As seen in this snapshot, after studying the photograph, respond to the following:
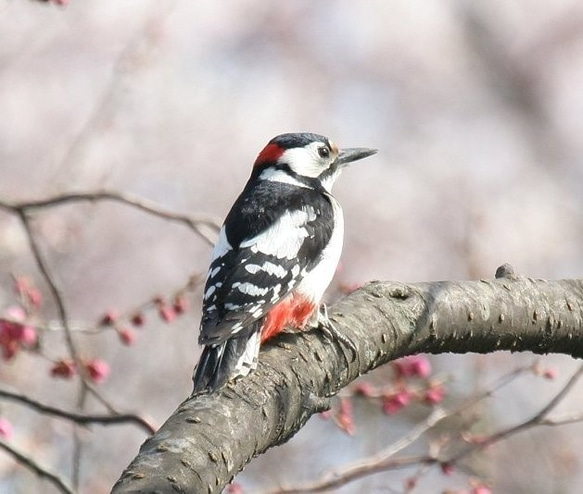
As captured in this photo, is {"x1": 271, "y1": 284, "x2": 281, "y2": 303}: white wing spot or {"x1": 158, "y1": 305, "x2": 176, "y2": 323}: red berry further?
{"x1": 158, "y1": 305, "x2": 176, "y2": 323}: red berry

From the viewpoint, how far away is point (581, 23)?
15492mm

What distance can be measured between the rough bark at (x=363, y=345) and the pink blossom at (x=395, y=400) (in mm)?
1147

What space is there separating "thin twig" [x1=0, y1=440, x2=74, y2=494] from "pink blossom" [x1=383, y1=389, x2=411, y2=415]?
5.09ft

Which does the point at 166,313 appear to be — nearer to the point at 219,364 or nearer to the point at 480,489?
the point at 480,489

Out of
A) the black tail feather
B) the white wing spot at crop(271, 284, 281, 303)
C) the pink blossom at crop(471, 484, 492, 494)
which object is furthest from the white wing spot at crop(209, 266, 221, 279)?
the pink blossom at crop(471, 484, 492, 494)

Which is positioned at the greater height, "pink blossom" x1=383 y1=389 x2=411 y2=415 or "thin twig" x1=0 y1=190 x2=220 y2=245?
"thin twig" x1=0 y1=190 x2=220 y2=245

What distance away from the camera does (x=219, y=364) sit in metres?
3.42

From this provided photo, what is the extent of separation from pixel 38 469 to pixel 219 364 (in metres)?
0.90

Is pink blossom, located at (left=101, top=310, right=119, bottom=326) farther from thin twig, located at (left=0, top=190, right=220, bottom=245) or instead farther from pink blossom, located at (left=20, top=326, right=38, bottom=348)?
thin twig, located at (left=0, top=190, right=220, bottom=245)

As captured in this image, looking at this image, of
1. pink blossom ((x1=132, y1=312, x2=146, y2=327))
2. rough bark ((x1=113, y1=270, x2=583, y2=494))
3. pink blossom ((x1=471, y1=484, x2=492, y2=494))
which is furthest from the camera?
pink blossom ((x1=132, y1=312, x2=146, y2=327))

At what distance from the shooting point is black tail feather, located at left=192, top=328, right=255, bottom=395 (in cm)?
321

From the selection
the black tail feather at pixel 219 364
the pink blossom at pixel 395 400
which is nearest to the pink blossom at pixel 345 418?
the pink blossom at pixel 395 400

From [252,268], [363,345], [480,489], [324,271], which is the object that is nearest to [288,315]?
[252,268]

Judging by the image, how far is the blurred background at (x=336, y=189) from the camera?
327 inches
